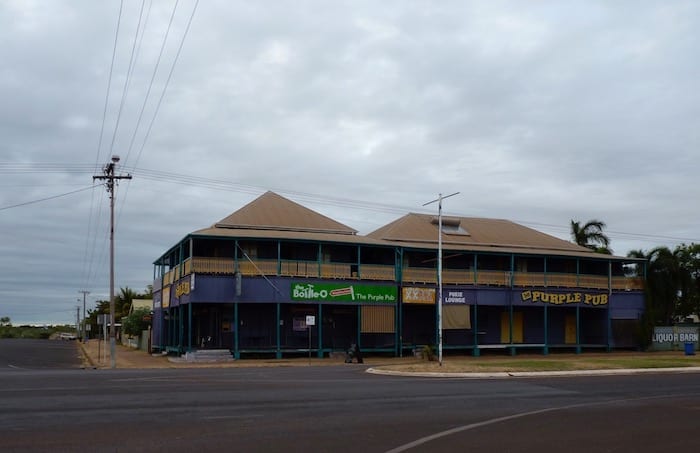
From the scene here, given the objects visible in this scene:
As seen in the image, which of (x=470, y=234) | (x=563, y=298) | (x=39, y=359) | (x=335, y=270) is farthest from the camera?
(x=470, y=234)

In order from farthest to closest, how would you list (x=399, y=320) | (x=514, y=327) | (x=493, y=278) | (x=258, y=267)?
(x=514, y=327)
(x=493, y=278)
(x=399, y=320)
(x=258, y=267)

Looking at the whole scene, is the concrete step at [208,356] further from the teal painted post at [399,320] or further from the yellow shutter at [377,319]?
the teal painted post at [399,320]

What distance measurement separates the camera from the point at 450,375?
93.4ft

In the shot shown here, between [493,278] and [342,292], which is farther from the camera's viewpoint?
[493,278]

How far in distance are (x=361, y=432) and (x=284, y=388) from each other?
29.3ft

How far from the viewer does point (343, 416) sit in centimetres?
1465

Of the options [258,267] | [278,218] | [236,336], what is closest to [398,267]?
[278,218]

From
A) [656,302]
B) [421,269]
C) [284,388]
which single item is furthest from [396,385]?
[656,302]

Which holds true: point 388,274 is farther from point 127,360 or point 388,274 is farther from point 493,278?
point 127,360

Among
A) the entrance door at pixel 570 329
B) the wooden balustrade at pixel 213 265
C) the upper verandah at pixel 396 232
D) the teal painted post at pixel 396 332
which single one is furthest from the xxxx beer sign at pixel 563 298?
the wooden balustrade at pixel 213 265

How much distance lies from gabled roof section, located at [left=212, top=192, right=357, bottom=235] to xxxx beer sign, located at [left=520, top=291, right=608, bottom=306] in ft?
38.6

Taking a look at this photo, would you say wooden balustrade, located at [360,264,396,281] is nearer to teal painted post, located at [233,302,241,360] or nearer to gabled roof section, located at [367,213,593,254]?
gabled roof section, located at [367,213,593,254]

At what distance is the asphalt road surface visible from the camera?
1146cm

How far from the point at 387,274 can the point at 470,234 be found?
370 inches
